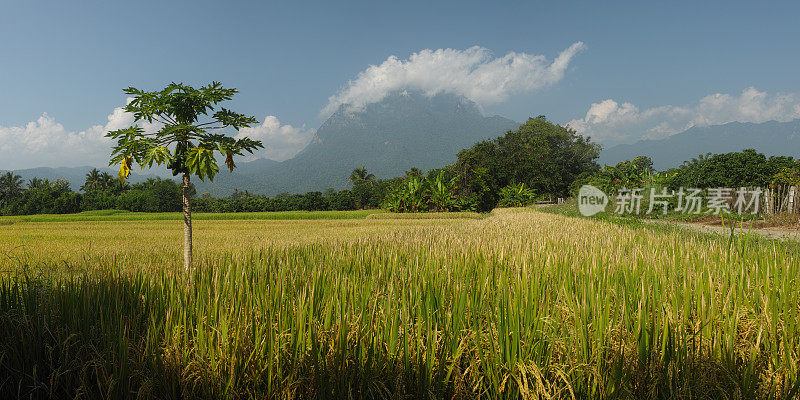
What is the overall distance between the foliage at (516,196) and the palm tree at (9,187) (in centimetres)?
7014

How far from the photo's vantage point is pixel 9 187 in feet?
169

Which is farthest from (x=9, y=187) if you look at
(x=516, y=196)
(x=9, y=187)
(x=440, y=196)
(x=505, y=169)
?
(x=516, y=196)

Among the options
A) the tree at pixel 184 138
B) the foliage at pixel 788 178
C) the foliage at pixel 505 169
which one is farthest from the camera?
the foliage at pixel 505 169

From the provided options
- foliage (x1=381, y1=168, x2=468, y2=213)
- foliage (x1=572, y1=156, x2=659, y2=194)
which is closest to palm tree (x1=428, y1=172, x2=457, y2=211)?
foliage (x1=381, y1=168, x2=468, y2=213)

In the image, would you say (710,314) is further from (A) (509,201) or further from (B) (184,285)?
(A) (509,201)

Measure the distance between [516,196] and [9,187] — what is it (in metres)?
74.9

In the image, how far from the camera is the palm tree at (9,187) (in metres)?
49.6

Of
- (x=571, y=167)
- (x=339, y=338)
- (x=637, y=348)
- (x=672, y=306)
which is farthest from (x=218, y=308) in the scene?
(x=571, y=167)

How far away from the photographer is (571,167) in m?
41.5

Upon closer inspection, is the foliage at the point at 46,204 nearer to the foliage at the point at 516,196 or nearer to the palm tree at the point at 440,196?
the palm tree at the point at 440,196

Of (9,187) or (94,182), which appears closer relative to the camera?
(9,187)

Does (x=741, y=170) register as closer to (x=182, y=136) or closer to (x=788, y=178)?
(x=788, y=178)

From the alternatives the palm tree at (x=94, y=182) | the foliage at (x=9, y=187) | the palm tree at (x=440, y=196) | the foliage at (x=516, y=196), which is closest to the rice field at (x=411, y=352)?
the palm tree at (x=440, y=196)

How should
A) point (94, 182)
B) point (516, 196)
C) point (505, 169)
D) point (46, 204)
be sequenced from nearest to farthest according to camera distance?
point (516, 196) → point (505, 169) → point (46, 204) → point (94, 182)
